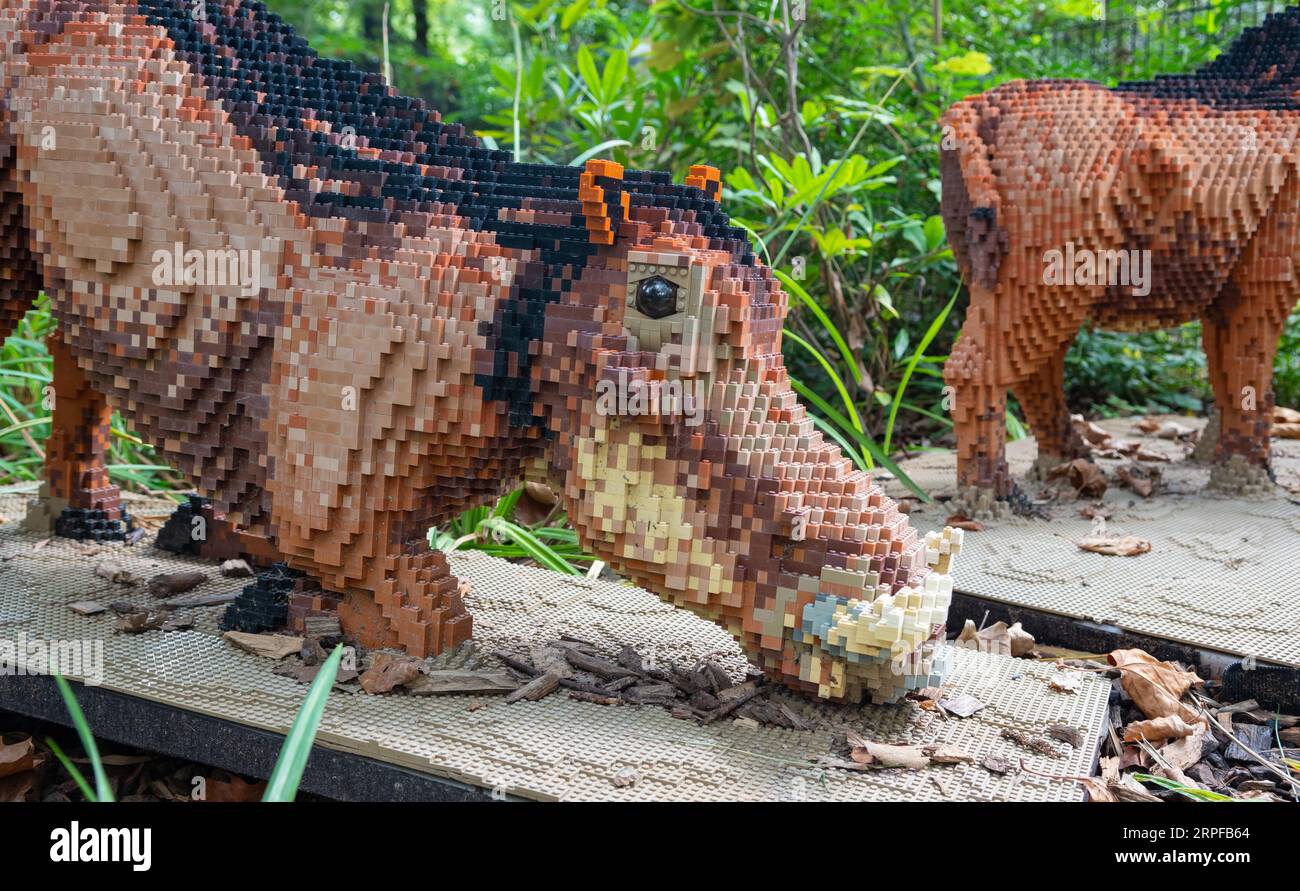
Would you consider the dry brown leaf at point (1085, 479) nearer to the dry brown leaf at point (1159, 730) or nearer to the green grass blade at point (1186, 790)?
the dry brown leaf at point (1159, 730)

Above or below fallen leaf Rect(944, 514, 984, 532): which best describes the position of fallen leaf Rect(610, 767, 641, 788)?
below

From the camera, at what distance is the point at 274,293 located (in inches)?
113

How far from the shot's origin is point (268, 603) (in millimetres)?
3227

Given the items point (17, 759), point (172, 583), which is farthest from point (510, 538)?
point (17, 759)

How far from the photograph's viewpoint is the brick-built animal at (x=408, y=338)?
2.61 m

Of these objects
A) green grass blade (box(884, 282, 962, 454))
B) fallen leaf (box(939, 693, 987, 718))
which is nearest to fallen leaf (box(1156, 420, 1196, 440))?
green grass blade (box(884, 282, 962, 454))

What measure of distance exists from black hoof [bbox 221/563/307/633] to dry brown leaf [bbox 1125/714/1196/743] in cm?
215

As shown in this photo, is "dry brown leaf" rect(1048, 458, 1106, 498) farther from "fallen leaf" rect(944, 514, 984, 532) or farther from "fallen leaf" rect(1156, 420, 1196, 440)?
"fallen leaf" rect(1156, 420, 1196, 440)

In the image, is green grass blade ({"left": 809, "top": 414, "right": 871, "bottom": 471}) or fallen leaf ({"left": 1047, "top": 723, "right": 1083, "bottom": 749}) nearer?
fallen leaf ({"left": 1047, "top": 723, "right": 1083, "bottom": 749})

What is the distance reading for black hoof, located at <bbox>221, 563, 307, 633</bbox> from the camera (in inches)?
127

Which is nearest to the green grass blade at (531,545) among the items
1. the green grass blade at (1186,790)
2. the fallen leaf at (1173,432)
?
the green grass blade at (1186,790)

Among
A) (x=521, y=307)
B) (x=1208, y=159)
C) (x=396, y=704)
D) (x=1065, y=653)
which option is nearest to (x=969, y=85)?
(x=1208, y=159)

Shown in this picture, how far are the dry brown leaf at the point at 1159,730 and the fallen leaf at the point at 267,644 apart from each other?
2.09 metres

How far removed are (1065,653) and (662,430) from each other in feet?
5.80
